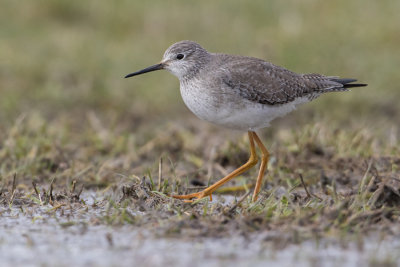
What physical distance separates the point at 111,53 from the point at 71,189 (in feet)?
16.6

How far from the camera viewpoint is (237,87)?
551cm

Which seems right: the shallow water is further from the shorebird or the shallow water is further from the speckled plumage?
the speckled plumage

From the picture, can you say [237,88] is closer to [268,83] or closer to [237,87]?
[237,87]

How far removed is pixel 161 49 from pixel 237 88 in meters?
4.87

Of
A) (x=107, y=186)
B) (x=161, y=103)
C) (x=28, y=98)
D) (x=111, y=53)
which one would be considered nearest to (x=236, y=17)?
(x=111, y=53)

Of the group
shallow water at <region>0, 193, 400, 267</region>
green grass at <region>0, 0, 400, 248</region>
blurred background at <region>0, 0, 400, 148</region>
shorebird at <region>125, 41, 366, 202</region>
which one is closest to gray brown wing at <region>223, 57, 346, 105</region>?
shorebird at <region>125, 41, 366, 202</region>

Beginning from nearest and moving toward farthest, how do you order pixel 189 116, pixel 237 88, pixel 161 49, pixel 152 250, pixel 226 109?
pixel 152 250, pixel 226 109, pixel 237 88, pixel 189 116, pixel 161 49

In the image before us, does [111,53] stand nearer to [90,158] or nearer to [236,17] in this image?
[236,17]

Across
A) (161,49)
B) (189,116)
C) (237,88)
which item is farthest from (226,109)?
(161,49)

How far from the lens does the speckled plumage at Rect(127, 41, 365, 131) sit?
17.7 ft

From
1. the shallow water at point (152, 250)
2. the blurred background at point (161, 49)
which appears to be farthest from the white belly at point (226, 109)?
the blurred background at point (161, 49)

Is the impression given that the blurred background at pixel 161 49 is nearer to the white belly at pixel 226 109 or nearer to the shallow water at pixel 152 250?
the white belly at pixel 226 109

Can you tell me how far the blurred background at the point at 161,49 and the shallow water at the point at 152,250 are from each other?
3270 millimetres

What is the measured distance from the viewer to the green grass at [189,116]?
4738mm
